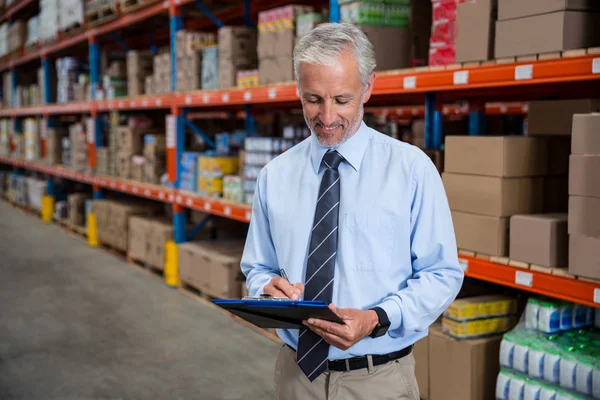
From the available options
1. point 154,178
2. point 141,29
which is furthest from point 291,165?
point 141,29

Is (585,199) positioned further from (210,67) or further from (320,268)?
(210,67)

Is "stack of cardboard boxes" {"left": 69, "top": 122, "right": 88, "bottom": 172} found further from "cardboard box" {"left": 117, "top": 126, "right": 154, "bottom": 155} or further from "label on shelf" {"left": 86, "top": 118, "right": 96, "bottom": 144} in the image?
"cardboard box" {"left": 117, "top": 126, "right": 154, "bottom": 155}

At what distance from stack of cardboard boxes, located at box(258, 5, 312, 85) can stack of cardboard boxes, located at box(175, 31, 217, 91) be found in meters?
1.23

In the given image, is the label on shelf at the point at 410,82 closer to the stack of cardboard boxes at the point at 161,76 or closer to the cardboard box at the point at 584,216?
the cardboard box at the point at 584,216

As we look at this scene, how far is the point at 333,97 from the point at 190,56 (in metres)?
4.87

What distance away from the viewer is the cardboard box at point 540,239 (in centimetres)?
298

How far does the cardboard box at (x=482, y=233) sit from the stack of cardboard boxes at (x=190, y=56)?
141 inches

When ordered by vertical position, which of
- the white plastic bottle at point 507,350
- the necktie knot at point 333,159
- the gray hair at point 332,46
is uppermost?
the gray hair at point 332,46

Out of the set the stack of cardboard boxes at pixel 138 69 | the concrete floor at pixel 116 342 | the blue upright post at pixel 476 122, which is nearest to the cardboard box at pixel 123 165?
the stack of cardboard boxes at pixel 138 69

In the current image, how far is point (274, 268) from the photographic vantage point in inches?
78.5

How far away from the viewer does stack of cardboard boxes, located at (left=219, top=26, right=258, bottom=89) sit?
569 cm

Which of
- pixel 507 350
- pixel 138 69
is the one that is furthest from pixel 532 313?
pixel 138 69

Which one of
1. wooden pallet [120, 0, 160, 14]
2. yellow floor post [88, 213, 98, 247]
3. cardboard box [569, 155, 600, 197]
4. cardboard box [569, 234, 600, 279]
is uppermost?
wooden pallet [120, 0, 160, 14]

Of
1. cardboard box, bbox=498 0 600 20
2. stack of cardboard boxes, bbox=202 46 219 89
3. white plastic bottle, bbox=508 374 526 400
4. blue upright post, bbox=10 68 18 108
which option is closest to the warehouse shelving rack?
stack of cardboard boxes, bbox=202 46 219 89
